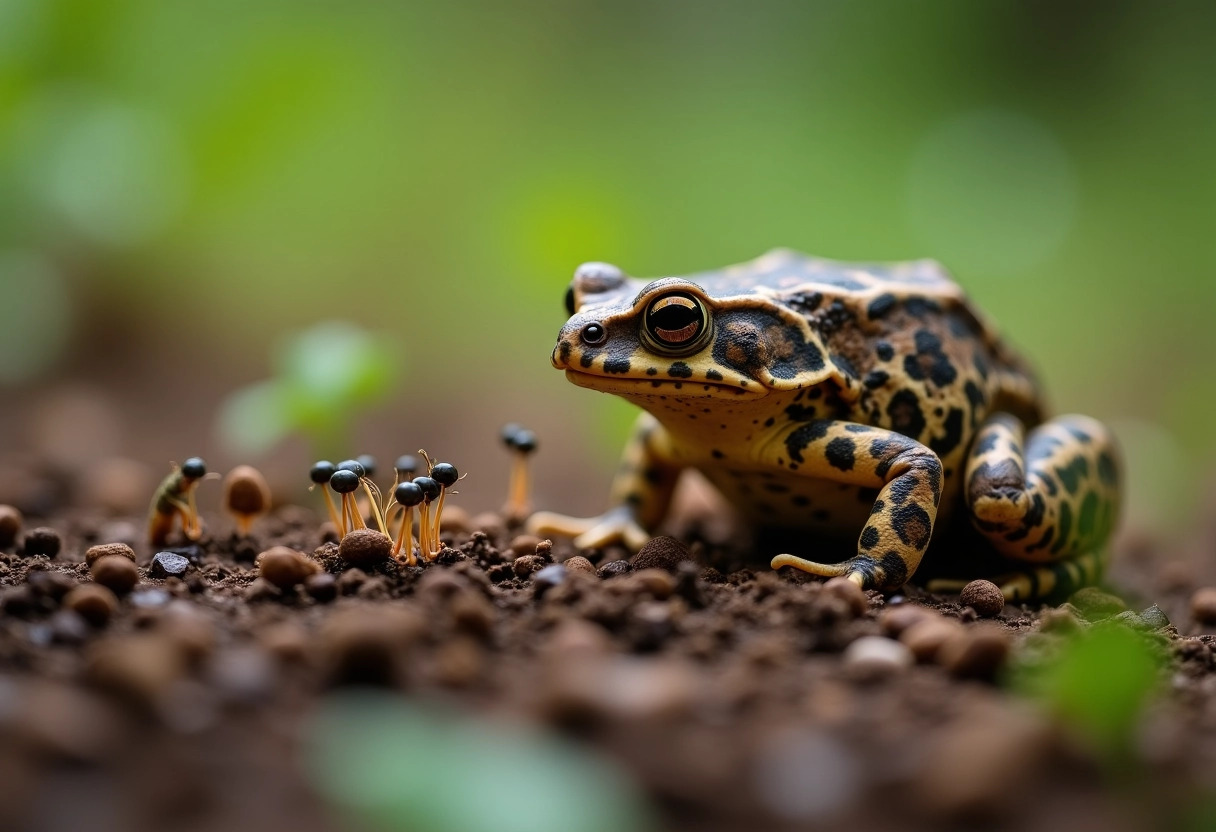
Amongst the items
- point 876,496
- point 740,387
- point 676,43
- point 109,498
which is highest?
point 676,43

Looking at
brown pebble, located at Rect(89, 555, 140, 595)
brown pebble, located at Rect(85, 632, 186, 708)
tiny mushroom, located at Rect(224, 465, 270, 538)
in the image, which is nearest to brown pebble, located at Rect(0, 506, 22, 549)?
tiny mushroom, located at Rect(224, 465, 270, 538)

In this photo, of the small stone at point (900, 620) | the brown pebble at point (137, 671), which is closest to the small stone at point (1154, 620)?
the small stone at point (900, 620)

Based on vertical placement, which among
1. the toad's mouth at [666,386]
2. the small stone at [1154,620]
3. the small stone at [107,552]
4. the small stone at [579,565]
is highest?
the toad's mouth at [666,386]

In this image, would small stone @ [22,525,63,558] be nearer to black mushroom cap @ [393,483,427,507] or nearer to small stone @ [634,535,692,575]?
black mushroom cap @ [393,483,427,507]

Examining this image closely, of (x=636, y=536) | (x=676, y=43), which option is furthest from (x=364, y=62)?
(x=636, y=536)

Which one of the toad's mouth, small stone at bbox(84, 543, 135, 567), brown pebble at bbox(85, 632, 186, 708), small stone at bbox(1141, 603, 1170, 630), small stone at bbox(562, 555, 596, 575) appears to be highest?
the toad's mouth

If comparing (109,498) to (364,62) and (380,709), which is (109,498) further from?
(364,62)

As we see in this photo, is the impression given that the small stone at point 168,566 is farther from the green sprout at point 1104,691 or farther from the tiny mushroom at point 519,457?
the green sprout at point 1104,691
